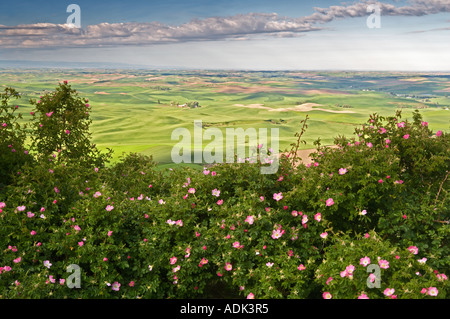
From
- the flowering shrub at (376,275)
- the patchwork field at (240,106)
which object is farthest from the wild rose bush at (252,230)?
the patchwork field at (240,106)

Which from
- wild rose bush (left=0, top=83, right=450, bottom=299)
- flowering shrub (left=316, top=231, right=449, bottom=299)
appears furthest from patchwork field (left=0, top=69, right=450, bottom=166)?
flowering shrub (left=316, top=231, right=449, bottom=299)

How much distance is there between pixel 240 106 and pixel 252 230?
43285 millimetres

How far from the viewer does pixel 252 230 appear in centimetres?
480

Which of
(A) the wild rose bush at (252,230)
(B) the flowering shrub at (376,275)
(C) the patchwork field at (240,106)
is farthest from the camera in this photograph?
(C) the patchwork field at (240,106)

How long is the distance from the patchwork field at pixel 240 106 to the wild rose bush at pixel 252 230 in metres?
10.4

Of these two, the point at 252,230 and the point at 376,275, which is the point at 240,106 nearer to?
the point at 252,230

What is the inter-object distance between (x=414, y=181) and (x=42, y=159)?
19.1 feet

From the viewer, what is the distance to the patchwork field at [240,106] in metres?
28.7

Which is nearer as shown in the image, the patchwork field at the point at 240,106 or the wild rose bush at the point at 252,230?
the wild rose bush at the point at 252,230

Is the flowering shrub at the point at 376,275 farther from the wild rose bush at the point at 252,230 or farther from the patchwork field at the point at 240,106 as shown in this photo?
the patchwork field at the point at 240,106

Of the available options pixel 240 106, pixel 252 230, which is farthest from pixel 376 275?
pixel 240 106

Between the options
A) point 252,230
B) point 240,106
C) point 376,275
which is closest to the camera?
point 376,275

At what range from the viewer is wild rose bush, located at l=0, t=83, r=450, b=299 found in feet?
14.0
